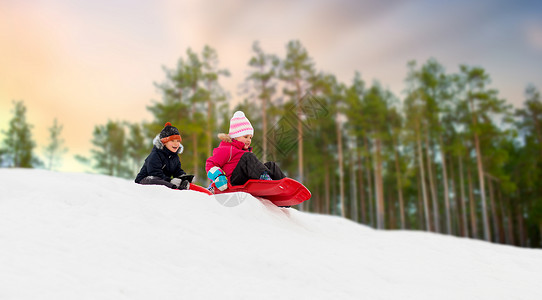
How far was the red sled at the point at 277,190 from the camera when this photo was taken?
4.04m

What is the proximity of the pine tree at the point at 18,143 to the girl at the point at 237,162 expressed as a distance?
2966 centimetres

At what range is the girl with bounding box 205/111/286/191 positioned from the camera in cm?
422

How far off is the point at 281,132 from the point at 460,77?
2255 cm

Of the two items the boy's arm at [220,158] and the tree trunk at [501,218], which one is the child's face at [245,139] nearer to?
the boy's arm at [220,158]

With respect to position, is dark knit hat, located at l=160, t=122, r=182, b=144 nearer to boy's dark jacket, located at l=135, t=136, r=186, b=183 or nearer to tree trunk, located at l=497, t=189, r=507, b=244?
boy's dark jacket, located at l=135, t=136, r=186, b=183

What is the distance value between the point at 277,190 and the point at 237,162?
62 centimetres

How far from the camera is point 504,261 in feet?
13.3

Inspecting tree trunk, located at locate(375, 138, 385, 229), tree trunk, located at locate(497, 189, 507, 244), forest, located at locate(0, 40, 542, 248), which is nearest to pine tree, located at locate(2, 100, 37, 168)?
forest, located at locate(0, 40, 542, 248)

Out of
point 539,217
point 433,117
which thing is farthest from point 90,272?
point 539,217

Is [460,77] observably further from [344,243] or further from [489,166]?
[344,243]

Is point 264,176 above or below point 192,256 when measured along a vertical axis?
above

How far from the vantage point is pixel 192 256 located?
2674 mm

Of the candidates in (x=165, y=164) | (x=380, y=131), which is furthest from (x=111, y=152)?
(x=165, y=164)

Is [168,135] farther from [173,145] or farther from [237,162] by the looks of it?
[237,162]
